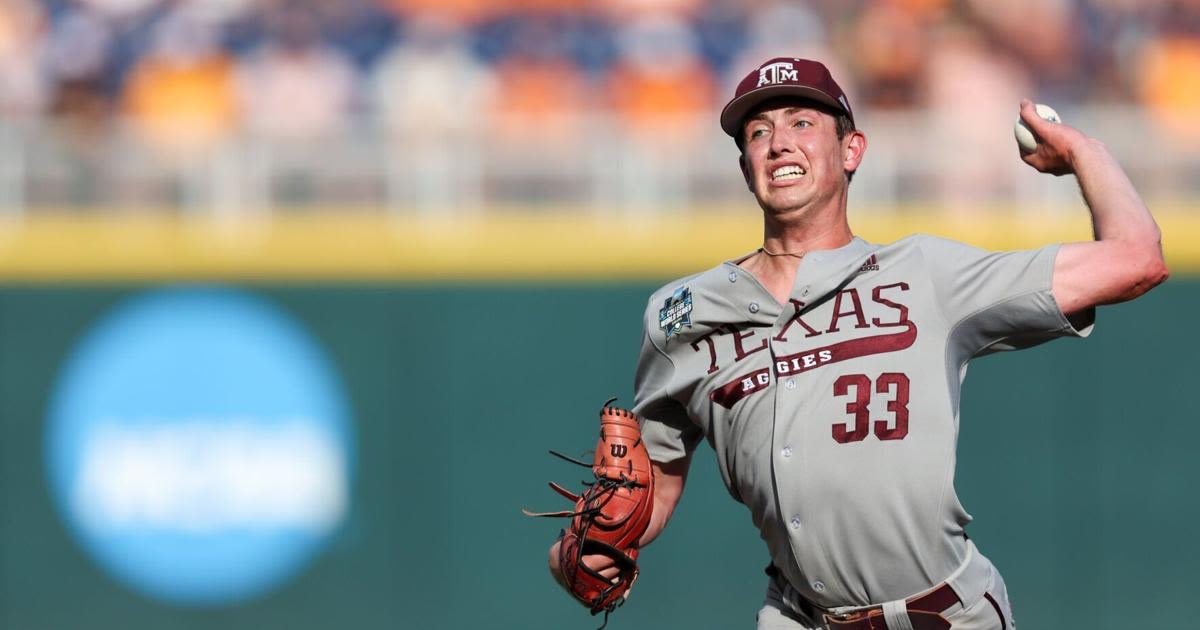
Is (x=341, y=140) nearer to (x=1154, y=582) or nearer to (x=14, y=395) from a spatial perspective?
(x=14, y=395)

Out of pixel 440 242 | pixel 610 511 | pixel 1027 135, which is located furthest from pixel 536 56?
pixel 1027 135

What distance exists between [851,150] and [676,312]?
60 centimetres

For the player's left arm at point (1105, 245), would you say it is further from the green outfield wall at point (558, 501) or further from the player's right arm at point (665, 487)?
the green outfield wall at point (558, 501)

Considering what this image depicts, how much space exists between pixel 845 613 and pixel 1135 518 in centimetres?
617

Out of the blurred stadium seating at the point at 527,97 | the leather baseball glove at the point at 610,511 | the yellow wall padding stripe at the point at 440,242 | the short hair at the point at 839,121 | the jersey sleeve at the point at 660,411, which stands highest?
the blurred stadium seating at the point at 527,97

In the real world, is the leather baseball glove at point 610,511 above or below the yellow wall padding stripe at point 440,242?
below

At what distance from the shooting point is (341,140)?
9.86 metres

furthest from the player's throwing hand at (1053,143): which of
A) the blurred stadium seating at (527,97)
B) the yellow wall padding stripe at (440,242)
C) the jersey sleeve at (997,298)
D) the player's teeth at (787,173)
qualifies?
the blurred stadium seating at (527,97)

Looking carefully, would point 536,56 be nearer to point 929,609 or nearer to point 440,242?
point 440,242

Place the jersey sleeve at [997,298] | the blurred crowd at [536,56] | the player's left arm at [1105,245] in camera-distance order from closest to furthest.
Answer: the player's left arm at [1105,245]
the jersey sleeve at [997,298]
the blurred crowd at [536,56]

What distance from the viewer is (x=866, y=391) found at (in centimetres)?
392

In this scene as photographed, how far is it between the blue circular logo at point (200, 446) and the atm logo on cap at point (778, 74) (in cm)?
603

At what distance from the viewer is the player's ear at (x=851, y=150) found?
4.22 m

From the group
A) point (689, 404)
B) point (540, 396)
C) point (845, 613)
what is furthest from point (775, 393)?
point (540, 396)
